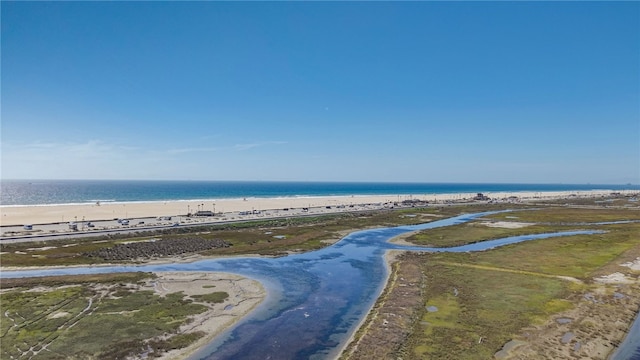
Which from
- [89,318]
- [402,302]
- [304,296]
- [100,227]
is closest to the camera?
[89,318]

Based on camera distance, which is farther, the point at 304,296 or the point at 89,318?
the point at 304,296

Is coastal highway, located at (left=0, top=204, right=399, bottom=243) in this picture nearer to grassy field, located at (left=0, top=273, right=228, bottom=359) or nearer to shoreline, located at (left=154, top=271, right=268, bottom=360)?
grassy field, located at (left=0, top=273, right=228, bottom=359)

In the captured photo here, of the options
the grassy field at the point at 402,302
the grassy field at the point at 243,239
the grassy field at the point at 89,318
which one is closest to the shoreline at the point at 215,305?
the grassy field at the point at 89,318

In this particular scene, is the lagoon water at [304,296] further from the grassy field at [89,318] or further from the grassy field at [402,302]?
the grassy field at [89,318]

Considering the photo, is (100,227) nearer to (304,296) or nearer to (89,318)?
(89,318)

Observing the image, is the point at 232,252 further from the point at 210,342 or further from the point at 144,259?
the point at 210,342

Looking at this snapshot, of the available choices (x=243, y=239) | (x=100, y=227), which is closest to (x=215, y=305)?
(x=243, y=239)

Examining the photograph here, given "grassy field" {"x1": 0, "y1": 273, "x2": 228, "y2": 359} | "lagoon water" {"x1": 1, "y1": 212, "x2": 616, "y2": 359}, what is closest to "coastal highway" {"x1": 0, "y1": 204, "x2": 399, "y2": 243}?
"lagoon water" {"x1": 1, "y1": 212, "x2": 616, "y2": 359}
